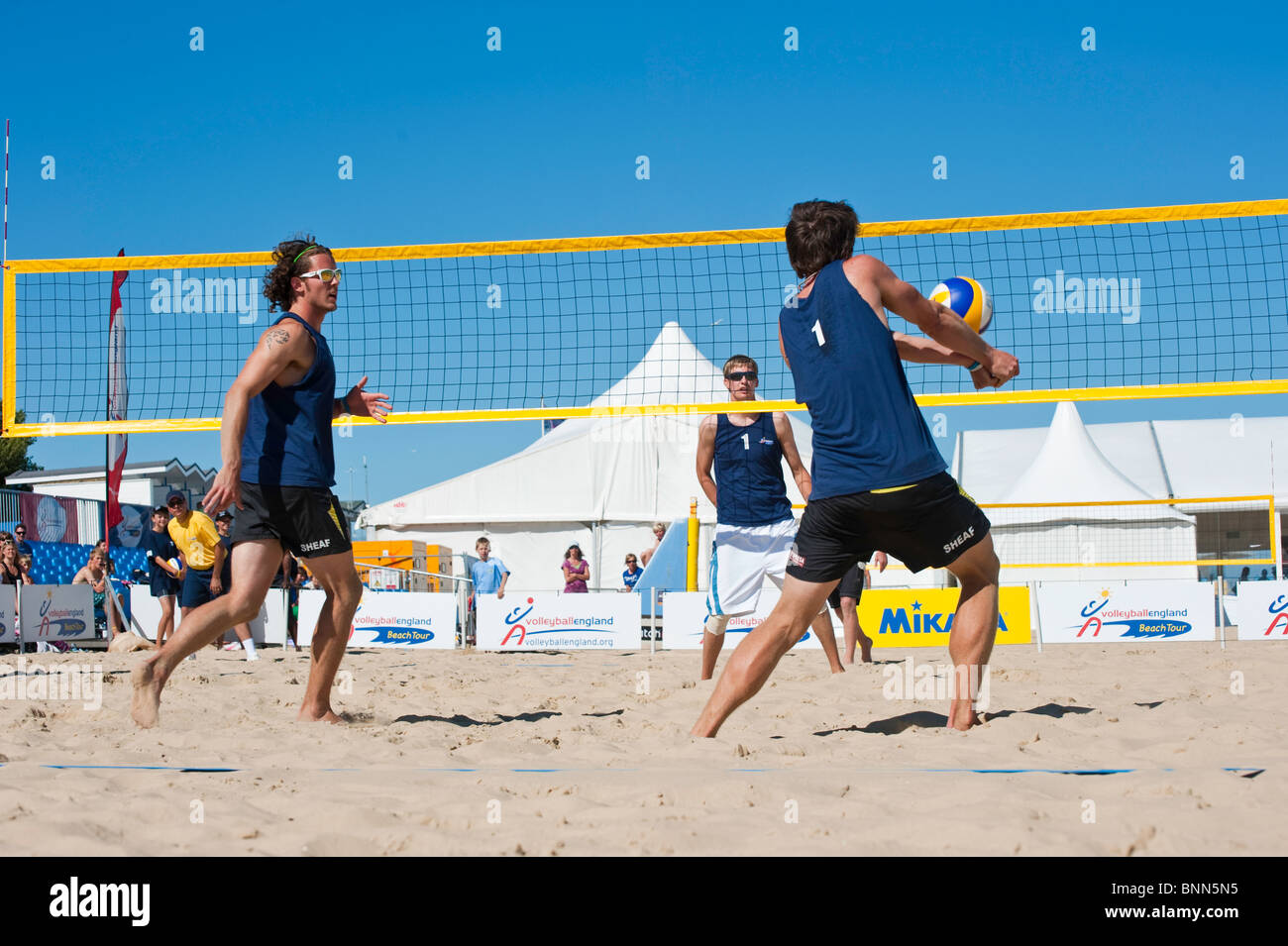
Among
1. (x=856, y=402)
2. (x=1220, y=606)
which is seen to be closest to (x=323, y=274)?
(x=856, y=402)

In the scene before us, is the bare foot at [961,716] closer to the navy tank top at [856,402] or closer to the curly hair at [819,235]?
the navy tank top at [856,402]

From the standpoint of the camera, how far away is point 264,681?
5645mm

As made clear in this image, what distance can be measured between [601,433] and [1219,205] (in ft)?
40.0

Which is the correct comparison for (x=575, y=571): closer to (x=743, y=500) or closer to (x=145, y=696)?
(x=743, y=500)

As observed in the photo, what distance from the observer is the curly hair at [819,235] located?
10.2 feet

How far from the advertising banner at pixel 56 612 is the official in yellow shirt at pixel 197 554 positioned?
330 cm

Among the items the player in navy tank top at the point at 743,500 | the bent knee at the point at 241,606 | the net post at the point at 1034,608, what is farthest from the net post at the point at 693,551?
the bent knee at the point at 241,606

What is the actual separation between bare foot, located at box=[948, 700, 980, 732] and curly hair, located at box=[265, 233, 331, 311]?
105 inches

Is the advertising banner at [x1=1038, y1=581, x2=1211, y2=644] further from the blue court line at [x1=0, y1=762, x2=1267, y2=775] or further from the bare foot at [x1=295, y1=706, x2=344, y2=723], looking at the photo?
the blue court line at [x1=0, y1=762, x2=1267, y2=775]

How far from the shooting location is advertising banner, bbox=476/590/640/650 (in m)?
10.4

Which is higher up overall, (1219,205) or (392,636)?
(1219,205)

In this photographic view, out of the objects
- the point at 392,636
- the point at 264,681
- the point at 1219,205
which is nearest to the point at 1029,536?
the point at 392,636

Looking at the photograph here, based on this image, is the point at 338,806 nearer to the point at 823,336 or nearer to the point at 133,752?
the point at 133,752

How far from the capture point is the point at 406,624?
1073cm
